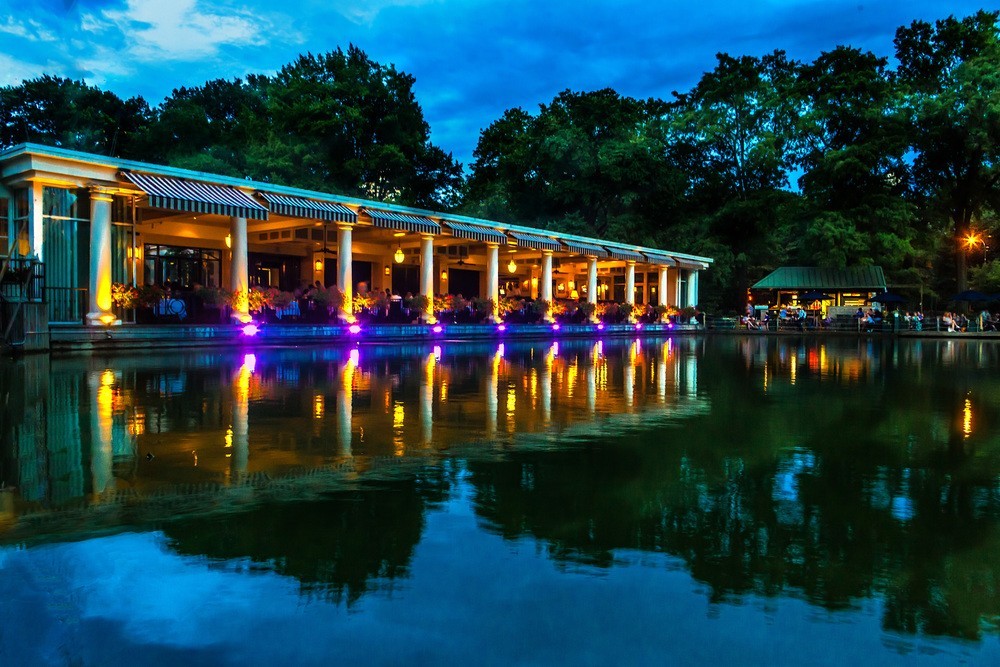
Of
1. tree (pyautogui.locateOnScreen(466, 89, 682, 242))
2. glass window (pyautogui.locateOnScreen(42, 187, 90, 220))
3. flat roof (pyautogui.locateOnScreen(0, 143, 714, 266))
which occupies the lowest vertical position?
glass window (pyautogui.locateOnScreen(42, 187, 90, 220))

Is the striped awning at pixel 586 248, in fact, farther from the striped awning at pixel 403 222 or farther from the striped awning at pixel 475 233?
the striped awning at pixel 403 222

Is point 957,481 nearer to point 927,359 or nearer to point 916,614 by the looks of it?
point 916,614

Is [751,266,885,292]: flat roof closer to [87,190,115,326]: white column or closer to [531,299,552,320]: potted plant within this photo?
[531,299,552,320]: potted plant

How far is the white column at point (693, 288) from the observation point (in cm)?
4288

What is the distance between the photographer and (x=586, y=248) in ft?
106

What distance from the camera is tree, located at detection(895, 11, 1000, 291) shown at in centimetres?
3894

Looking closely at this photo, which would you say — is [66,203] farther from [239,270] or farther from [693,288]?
[693,288]

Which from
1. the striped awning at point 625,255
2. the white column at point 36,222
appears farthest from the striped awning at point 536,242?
the white column at point 36,222

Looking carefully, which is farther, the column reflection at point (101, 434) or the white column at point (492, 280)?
the white column at point (492, 280)

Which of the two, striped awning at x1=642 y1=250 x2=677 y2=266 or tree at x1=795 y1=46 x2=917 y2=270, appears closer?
striped awning at x1=642 y1=250 x2=677 y2=266

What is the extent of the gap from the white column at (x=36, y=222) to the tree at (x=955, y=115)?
41.7 metres

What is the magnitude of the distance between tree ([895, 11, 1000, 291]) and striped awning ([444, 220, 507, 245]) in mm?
27784

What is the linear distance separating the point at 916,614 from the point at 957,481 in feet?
7.84

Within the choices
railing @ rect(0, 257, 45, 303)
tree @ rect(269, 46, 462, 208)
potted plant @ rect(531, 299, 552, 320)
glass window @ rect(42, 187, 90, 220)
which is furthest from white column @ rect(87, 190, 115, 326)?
tree @ rect(269, 46, 462, 208)
